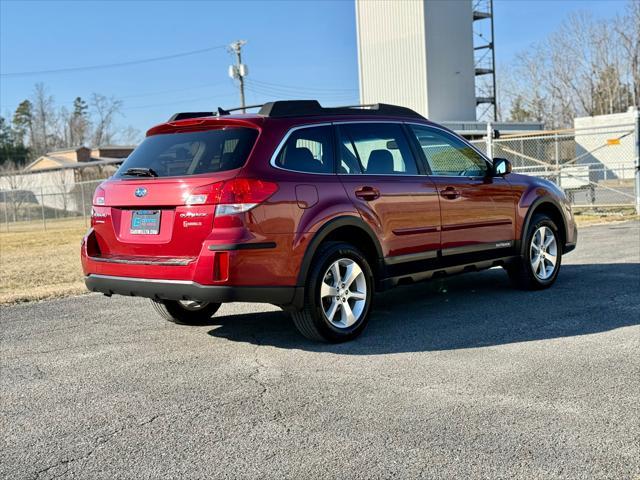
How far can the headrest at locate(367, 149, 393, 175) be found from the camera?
623 cm

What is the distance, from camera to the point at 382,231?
611cm

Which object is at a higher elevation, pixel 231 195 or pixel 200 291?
pixel 231 195

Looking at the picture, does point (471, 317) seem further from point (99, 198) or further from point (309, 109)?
point (99, 198)

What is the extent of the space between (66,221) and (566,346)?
114 ft

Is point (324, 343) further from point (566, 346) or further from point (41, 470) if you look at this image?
point (41, 470)

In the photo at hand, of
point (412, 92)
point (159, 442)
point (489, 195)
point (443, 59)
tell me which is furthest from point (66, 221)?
point (159, 442)

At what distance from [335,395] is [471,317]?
2.56 metres

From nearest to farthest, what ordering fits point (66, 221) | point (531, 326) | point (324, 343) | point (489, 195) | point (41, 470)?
point (41, 470)
point (324, 343)
point (531, 326)
point (489, 195)
point (66, 221)

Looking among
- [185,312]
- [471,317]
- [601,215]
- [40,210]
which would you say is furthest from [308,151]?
[40,210]

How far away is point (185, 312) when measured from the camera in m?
6.77

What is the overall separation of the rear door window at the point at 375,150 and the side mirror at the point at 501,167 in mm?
1187

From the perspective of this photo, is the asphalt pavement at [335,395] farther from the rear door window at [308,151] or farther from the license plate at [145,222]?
the rear door window at [308,151]

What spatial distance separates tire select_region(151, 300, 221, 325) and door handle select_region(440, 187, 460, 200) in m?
2.43

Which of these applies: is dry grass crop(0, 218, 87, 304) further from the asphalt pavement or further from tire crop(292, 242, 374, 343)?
tire crop(292, 242, 374, 343)
